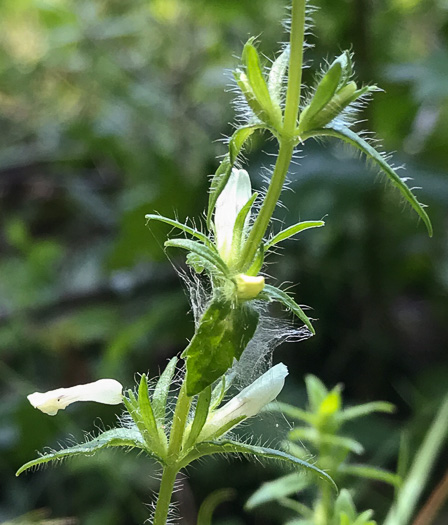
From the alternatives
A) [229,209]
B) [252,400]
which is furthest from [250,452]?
[229,209]

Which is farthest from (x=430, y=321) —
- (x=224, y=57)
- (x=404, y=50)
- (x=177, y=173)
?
(x=224, y=57)

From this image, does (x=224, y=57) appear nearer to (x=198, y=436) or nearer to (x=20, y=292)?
(x=20, y=292)

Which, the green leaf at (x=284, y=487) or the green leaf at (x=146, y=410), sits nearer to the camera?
the green leaf at (x=146, y=410)

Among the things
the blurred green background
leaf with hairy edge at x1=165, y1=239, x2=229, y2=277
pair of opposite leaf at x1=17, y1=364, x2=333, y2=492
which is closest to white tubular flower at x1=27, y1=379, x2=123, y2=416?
pair of opposite leaf at x1=17, y1=364, x2=333, y2=492

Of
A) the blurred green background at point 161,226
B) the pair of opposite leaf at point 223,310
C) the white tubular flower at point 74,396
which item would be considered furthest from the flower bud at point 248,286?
the blurred green background at point 161,226

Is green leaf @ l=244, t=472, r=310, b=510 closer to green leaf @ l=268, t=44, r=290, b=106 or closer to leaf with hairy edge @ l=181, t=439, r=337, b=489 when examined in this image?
leaf with hairy edge @ l=181, t=439, r=337, b=489

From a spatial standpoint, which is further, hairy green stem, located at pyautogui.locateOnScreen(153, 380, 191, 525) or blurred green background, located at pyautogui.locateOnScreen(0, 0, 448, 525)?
blurred green background, located at pyautogui.locateOnScreen(0, 0, 448, 525)

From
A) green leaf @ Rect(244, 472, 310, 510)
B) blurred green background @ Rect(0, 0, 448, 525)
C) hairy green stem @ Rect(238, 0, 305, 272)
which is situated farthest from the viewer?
blurred green background @ Rect(0, 0, 448, 525)

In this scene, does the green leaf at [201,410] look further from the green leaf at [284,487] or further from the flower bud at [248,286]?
the green leaf at [284,487]
